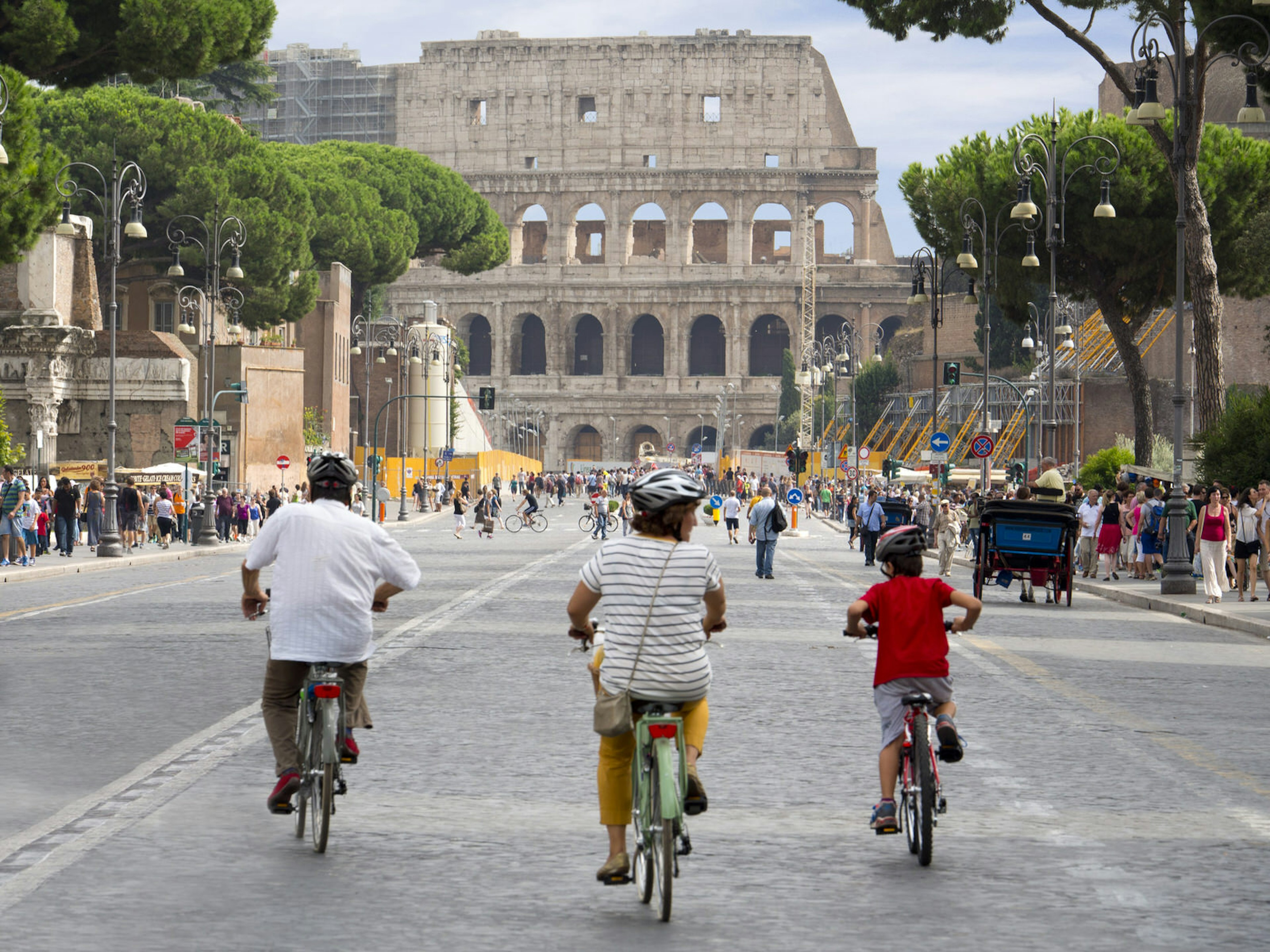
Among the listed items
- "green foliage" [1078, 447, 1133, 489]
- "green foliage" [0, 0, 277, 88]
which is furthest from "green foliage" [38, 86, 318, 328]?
"green foliage" [1078, 447, 1133, 489]

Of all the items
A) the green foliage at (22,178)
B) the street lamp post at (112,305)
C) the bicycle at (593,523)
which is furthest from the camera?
the bicycle at (593,523)

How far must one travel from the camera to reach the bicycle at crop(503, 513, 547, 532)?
54.2 meters

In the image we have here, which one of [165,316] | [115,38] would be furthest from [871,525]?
[165,316]

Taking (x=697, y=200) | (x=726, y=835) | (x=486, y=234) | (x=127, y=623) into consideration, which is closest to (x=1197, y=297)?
(x=127, y=623)

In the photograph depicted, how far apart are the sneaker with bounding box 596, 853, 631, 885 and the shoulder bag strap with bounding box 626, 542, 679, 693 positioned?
579 millimetres

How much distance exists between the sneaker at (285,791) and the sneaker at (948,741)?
229 centimetres

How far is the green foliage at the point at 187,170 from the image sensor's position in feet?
181

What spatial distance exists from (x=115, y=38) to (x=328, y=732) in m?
29.9

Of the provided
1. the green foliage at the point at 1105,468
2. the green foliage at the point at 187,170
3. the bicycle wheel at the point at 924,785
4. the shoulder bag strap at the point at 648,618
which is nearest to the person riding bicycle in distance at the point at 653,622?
the shoulder bag strap at the point at 648,618

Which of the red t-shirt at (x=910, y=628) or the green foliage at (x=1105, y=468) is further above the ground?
the green foliage at (x=1105, y=468)

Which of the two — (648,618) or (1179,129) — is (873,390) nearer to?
(1179,129)

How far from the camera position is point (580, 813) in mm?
7871

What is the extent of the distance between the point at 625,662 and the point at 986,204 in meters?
39.8

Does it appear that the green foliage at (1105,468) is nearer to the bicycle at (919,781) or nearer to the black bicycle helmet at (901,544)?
the black bicycle helmet at (901,544)
